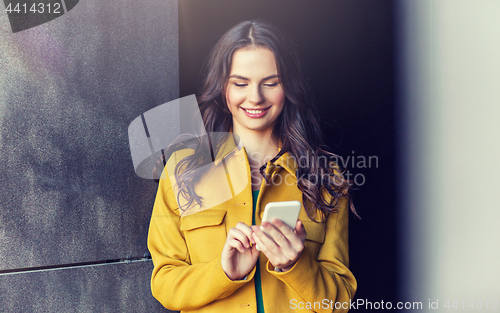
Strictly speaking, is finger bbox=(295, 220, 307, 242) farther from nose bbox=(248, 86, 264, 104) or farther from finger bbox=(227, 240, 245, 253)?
nose bbox=(248, 86, 264, 104)

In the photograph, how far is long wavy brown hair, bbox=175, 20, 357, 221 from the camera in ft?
5.50

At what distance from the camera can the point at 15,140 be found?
1530 millimetres

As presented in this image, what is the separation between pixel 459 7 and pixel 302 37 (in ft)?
3.00

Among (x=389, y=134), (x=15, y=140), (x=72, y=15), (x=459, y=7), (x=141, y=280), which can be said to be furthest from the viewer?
(x=389, y=134)

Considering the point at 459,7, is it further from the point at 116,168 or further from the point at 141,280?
the point at 141,280

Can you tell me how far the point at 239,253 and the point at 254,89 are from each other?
757 millimetres

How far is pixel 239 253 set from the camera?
4.61ft

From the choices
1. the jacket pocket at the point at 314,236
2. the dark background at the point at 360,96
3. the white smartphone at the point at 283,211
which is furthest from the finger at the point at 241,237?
the dark background at the point at 360,96

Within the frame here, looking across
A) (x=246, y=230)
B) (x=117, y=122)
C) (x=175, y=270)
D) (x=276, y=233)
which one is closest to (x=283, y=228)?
(x=276, y=233)

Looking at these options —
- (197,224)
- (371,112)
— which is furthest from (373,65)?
(197,224)

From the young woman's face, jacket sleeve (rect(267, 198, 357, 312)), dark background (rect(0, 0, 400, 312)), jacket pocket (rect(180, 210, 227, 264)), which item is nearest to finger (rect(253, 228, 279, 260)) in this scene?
jacket sleeve (rect(267, 198, 357, 312))

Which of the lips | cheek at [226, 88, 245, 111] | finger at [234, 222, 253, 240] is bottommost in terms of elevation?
finger at [234, 222, 253, 240]

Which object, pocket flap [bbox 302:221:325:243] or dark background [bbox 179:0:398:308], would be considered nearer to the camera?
pocket flap [bbox 302:221:325:243]

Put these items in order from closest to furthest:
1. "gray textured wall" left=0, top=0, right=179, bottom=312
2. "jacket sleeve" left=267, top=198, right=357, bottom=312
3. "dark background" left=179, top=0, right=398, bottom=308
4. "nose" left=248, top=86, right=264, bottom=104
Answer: "jacket sleeve" left=267, top=198, right=357, bottom=312 → "gray textured wall" left=0, top=0, right=179, bottom=312 → "nose" left=248, top=86, right=264, bottom=104 → "dark background" left=179, top=0, right=398, bottom=308
